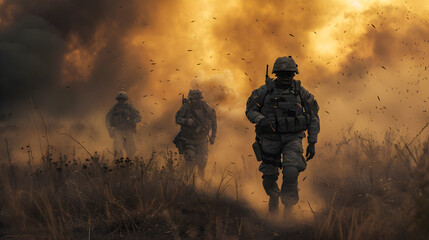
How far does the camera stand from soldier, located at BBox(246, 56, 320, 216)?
4789mm

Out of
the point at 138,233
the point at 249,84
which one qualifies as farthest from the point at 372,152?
the point at 249,84

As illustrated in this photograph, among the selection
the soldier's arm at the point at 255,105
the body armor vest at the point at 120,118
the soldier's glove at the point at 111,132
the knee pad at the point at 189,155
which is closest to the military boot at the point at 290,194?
the soldier's arm at the point at 255,105

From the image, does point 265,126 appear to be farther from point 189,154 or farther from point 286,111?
point 189,154

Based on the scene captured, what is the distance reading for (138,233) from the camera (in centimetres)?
376

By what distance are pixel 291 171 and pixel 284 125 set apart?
545mm

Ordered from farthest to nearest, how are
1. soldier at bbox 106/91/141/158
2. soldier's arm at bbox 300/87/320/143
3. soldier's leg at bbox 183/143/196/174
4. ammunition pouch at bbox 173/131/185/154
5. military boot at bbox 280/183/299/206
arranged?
soldier at bbox 106/91/141/158 → ammunition pouch at bbox 173/131/185/154 → soldier's leg at bbox 183/143/196/174 → soldier's arm at bbox 300/87/320/143 → military boot at bbox 280/183/299/206

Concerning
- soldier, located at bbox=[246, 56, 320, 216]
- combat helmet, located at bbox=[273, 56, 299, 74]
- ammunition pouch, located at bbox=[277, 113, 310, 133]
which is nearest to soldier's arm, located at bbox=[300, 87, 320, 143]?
soldier, located at bbox=[246, 56, 320, 216]

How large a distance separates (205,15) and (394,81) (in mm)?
6619

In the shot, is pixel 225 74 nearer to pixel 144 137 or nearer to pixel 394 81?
pixel 144 137

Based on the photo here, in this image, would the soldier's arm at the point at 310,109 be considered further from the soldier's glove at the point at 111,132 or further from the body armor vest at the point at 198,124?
the soldier's glove at the point at 111,132

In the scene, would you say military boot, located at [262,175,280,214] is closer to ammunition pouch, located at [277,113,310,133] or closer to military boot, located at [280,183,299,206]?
military boot, located at [280,183,299,206]

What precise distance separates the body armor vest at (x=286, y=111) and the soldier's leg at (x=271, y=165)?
24 cm

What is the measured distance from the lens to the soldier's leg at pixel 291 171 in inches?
186

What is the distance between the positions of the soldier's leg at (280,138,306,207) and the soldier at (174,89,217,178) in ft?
10.4
